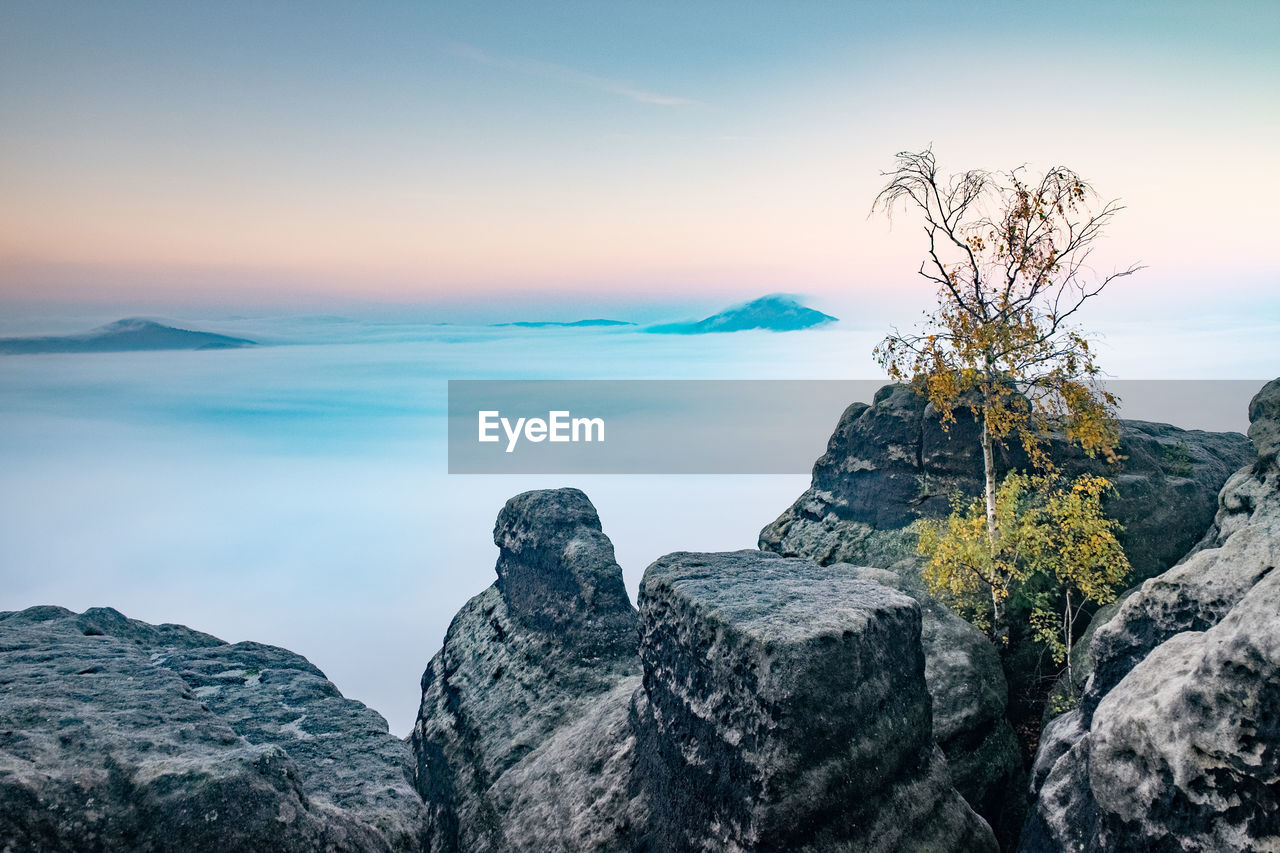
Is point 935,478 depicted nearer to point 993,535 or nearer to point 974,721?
point 993,535

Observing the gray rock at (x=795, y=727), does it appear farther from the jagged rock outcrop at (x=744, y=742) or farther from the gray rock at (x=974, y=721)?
the gray rock at (x=974, y=721)

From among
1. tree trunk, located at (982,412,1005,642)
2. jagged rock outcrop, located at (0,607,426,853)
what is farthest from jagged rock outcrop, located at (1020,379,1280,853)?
jagged rock outcrop, located at (0,607,426,853)

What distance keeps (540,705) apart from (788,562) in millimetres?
12004

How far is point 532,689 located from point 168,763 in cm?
1592

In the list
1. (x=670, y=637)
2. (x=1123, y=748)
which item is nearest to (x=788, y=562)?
(x=670, y=637)

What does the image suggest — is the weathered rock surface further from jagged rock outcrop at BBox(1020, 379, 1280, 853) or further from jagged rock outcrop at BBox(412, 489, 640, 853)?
jagged rock outcrop at BBox(1020, 379, 1280, 853)

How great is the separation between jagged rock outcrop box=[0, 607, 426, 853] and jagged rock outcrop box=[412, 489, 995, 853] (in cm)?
371

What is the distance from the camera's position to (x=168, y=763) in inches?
661

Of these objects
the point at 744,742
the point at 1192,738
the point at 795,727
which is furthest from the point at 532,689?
the point at 1192,738

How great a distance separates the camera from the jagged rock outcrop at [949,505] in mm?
24641

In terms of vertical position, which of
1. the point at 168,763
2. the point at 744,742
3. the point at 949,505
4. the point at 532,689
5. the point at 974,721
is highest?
the point at 949,505

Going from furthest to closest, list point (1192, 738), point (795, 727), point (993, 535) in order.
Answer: point (993, 535)
point (795, 727)
point (1192, 738)

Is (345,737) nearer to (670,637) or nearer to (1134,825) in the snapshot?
(670,637)

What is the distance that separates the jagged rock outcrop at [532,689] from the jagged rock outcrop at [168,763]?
3.13m
